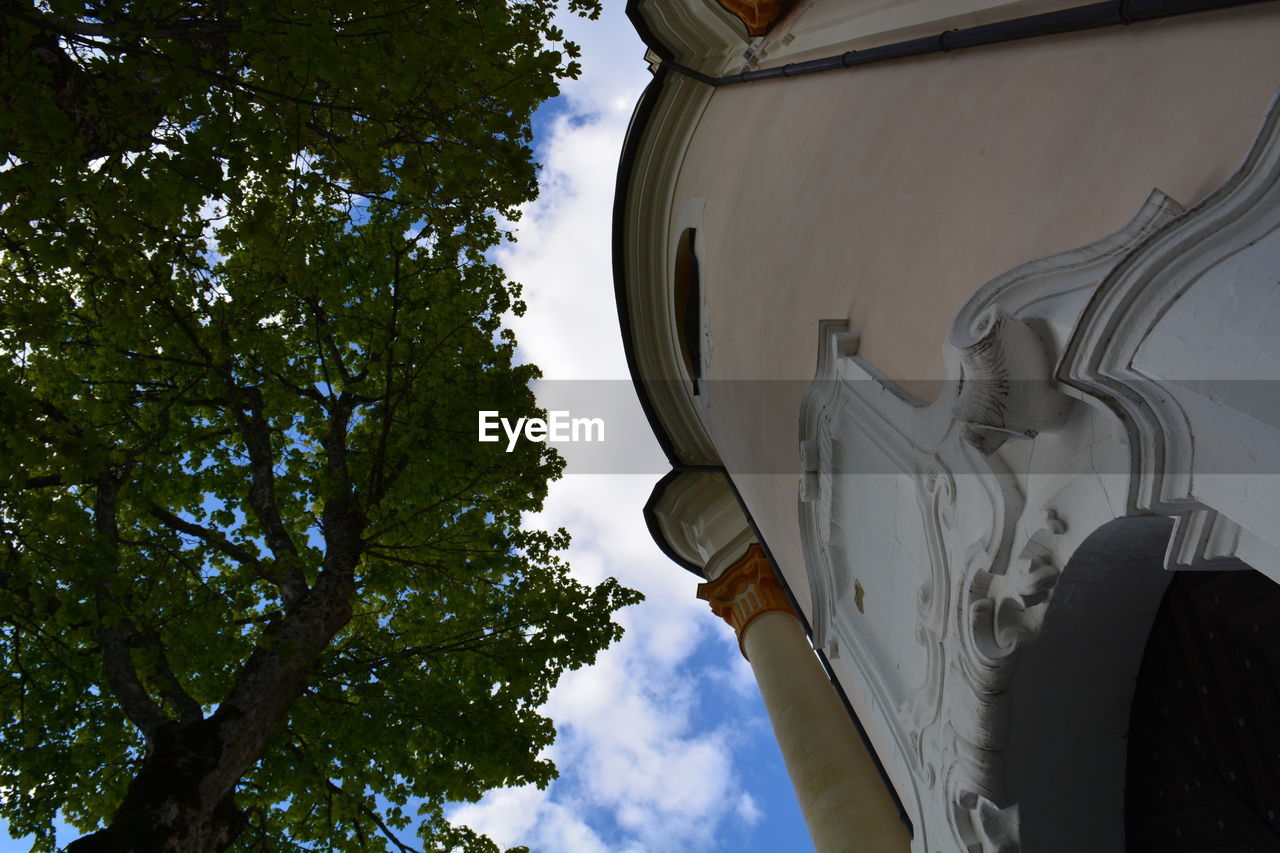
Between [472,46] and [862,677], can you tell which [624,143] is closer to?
[472,46]

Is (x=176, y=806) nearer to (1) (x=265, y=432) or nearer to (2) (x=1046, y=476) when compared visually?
(1) (x=265, y=432)

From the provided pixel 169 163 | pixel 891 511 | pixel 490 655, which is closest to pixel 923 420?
pixel 891 511

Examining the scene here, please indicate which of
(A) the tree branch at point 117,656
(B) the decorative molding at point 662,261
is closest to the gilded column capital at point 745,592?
(B) the decorative molding at point 662,261

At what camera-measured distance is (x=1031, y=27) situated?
3340 mm

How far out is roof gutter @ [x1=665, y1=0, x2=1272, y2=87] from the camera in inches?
101

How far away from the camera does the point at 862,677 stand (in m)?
4.98

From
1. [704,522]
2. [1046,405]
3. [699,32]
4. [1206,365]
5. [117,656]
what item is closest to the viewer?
[1206,365]

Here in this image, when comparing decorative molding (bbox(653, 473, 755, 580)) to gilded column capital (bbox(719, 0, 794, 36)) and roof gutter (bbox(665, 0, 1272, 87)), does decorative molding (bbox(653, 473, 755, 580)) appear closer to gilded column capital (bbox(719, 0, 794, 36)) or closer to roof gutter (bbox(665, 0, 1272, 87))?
gilded column capital (bbox(719, 0, 794, 36))

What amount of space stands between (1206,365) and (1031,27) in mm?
2028

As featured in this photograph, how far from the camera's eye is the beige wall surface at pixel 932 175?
8.33 feet

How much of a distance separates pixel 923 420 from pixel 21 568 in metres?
5.54

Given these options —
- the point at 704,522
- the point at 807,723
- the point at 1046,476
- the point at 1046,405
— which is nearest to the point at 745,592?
the point at 704,522

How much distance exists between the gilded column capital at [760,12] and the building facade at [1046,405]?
229 cm

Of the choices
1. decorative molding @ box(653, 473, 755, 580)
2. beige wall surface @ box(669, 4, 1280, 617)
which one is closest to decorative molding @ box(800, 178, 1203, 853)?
beige wall surface @ box(669, 4, 1280, 617)
